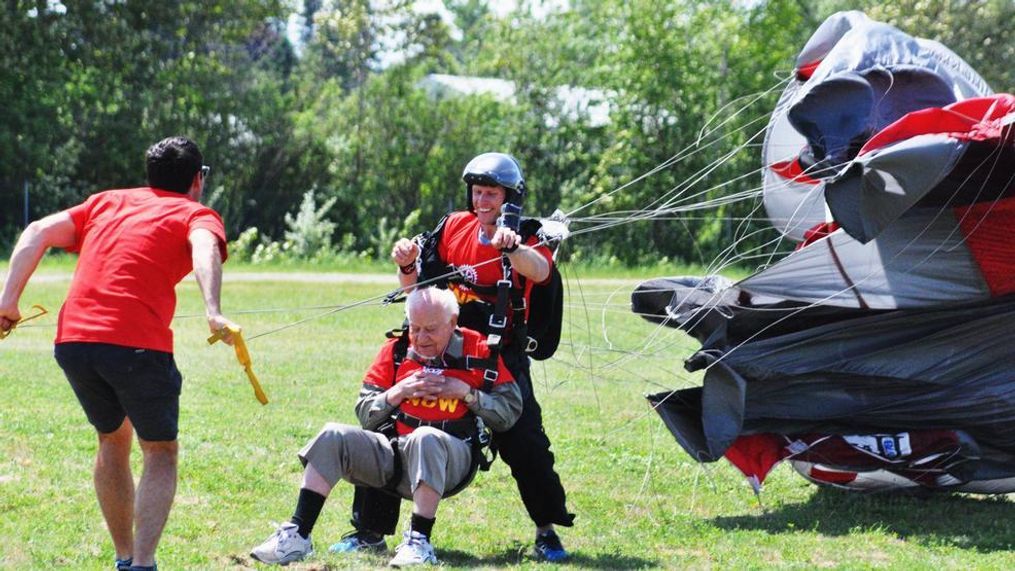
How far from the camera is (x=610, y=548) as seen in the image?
627cm

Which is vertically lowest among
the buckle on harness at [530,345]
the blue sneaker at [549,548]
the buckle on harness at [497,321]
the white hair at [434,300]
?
the blue sneaker at [549,548]

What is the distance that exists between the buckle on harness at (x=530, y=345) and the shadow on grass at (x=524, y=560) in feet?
2.96

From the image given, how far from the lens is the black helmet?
5.94 m

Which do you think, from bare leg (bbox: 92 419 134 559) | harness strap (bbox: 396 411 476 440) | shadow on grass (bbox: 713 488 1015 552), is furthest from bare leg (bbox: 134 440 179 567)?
shadow on grass (bbox: 713 488 1015 552)

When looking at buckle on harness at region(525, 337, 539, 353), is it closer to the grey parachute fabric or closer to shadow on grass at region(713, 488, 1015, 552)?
the grey parachute fabric

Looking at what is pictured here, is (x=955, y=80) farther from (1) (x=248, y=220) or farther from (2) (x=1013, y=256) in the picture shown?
(1) (x=248, y=220)

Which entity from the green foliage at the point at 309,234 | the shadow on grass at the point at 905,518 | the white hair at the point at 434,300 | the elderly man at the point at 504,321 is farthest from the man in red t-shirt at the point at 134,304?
the green foliage at the point at 309,234

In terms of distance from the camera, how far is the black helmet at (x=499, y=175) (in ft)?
19.5

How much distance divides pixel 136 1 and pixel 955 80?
1061 inches

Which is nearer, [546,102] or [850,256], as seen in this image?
[850,256]

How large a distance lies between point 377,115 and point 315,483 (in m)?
26.9

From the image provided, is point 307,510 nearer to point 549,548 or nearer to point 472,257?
point 549,548

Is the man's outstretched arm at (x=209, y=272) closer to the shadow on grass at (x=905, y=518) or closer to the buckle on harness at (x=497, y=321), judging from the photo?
the buckle on harness at (x=497, y=321)

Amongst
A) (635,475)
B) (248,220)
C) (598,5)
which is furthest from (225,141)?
(635,475)
